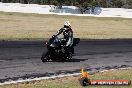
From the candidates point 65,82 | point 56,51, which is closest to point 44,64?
point 56,51

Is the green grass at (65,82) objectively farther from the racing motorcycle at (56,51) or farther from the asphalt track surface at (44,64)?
the racing motorcycle at (56,51)

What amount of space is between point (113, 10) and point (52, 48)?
1931 inches

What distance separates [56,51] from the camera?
1645cm

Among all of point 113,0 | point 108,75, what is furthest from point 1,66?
point 113,0

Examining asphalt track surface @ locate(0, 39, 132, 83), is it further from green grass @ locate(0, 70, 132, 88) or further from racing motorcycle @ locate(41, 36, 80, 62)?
green grass @ locate(0, 70, 132, 88)

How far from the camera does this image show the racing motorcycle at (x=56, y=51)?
16.2 metres

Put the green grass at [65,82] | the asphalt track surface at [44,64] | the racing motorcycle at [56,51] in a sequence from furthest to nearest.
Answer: the racing motorcycle at [56,51], the asphalt track surface at [44,64], the green grass at [65,82]

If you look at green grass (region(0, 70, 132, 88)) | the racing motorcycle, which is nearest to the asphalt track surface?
the racing motorcycle

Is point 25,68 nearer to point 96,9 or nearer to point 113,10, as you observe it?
point 113,10

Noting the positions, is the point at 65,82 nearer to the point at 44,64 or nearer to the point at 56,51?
the point at 44,64

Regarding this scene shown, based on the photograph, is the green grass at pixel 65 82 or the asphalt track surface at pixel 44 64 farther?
the asphalt track surface at pixel 44 64

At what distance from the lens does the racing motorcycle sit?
1623 cm

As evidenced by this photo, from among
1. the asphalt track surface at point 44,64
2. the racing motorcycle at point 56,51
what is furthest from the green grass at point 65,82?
the racing motorcycle at point 56,51

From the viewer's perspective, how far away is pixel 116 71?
1457 centimetres
